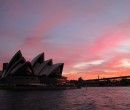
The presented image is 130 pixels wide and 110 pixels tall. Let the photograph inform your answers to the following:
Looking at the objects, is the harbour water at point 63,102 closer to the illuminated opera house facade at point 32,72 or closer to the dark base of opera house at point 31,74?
the dark base of opera house at point 31,74

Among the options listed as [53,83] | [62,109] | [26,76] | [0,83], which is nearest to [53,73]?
[53,83]

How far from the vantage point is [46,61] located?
126 metres

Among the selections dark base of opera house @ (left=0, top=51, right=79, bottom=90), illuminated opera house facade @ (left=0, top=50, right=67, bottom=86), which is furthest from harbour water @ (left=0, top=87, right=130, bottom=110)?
illuminated opera house facade @ (left=0, top=50, right=67, bottom=86)

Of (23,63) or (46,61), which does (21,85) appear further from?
(46,61)

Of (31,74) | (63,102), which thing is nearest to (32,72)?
(31,74)

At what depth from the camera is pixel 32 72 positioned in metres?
120

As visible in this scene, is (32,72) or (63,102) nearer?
(63,102)

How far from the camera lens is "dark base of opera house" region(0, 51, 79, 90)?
11331 cm

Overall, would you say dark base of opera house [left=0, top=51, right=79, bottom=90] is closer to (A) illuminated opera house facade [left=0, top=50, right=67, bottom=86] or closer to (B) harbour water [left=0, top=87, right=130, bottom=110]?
(A) illuminated opera house facade [left=0, top=50, right=67, bottom=86]

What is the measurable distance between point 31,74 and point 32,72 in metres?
0.91

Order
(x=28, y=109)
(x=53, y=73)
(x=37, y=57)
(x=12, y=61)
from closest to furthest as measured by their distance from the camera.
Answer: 1. (x=28, y=109)
2. (x=12, y=61)
3. (x=37, y=57)
4. (x=53, y=73)

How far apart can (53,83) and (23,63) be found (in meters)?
24.0

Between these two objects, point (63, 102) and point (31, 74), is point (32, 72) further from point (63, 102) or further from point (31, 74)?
point (63, 102)

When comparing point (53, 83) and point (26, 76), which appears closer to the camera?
point (26, 76)
